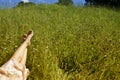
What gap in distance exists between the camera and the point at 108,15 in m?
9.94

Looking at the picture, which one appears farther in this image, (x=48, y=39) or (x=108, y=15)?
(x=108, y=15)

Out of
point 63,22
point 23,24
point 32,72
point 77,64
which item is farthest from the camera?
point 63,22

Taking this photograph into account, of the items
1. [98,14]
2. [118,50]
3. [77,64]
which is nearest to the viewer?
[77,64]

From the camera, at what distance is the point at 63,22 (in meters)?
7.61

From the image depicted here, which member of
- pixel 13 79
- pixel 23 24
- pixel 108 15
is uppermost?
pixel 13 79

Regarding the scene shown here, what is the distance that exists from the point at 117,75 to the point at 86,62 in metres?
0.47

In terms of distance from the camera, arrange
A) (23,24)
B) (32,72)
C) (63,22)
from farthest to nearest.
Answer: (63,22)
(23,24)
(32,72)

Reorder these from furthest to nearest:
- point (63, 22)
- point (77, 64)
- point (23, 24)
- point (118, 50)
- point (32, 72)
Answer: point (63, 22) → point (23, 24) → point (118, 50) → point (77, 64) → point (32, 72)

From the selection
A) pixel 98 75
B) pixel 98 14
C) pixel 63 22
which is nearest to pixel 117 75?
pixel 98 75

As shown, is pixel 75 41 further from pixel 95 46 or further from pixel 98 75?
pixel 98 75

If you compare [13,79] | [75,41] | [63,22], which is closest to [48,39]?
[75,41]

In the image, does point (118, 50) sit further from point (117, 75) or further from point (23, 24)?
point (23, 24)

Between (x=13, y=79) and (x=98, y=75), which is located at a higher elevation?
(x=13, y=79)

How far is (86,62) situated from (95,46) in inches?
18.2
